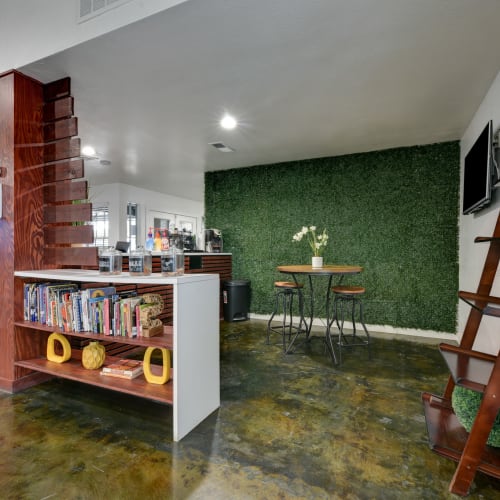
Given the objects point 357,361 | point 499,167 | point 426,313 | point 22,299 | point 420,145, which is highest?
point 420,145

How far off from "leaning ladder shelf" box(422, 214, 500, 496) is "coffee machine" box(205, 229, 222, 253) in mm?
3748

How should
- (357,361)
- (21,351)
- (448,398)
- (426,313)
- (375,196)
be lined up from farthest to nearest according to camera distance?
1. (375,196)
2. (426,313)
3. (357,361)
4. (21,351)
5. (448,398)

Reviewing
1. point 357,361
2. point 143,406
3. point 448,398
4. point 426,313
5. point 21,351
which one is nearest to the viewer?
point 448,398

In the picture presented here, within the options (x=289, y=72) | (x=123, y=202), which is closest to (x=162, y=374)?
(x=289, y=72)

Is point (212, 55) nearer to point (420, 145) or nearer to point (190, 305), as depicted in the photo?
point (190, 305)

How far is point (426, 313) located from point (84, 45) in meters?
4.60

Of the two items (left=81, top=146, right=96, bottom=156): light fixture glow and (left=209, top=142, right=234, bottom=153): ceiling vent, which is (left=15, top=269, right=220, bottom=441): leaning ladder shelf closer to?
(left=209, top=142, right=234, bottom=153): ceiling vent

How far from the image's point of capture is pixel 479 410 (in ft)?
4.70

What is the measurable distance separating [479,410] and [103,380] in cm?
215

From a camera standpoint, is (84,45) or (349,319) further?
(349,319)

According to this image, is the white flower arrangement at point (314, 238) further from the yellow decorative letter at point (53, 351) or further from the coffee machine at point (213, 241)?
the yellow decorative letter at point (53, 351)

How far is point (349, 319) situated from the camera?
15.1ft

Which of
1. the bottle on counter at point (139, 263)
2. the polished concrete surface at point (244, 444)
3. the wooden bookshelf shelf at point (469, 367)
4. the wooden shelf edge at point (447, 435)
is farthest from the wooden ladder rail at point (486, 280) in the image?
the bottle on counter at point (139, 263)

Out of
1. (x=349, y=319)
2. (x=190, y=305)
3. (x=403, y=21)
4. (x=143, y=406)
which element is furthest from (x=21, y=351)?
(x=349, y=319)
